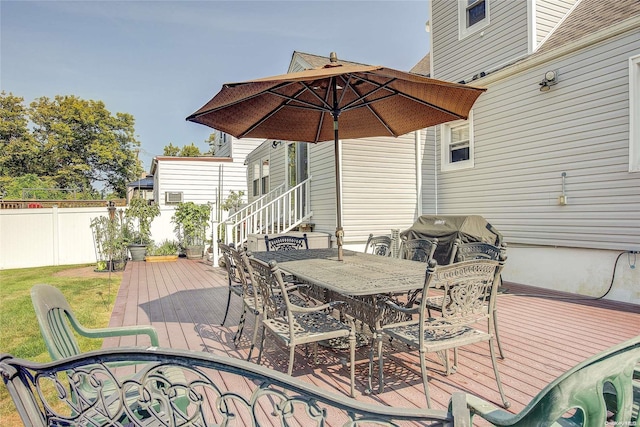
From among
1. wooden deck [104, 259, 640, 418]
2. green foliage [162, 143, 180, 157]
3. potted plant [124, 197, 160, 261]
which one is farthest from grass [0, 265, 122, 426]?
green foliage [162, 143, 180, 157]

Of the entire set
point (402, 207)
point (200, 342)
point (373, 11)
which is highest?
point (373, 11)

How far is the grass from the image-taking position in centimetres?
358

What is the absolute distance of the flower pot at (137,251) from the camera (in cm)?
1024

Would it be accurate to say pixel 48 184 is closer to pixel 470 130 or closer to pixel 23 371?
pixel 470 130

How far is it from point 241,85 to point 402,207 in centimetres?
605

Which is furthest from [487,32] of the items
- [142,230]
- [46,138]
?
[46,138]

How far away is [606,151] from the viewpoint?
5.38 metres

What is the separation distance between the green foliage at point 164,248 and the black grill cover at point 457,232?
24.8ft

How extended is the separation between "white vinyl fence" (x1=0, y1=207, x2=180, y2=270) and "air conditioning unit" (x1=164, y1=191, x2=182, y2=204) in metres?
3.65

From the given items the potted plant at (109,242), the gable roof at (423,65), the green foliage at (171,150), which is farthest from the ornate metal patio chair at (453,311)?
the green foliage at (171,150)

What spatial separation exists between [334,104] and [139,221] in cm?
883

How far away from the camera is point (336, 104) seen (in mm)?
3883

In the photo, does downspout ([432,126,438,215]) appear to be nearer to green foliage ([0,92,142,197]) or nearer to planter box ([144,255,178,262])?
planter box ([144,255,178,262])

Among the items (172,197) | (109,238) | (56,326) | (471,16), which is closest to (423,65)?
(471,16)
